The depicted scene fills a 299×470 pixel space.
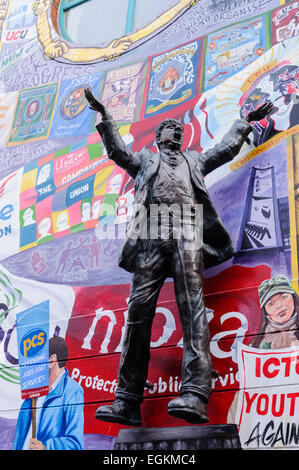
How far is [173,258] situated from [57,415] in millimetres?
2121

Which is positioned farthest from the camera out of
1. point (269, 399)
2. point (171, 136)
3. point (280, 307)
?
point (171, 136)

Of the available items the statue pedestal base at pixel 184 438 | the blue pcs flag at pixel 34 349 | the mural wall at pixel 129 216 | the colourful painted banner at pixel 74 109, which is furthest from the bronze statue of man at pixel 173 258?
the colourful painted banner at pixel 74 109

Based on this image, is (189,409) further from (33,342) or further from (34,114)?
(34,114)

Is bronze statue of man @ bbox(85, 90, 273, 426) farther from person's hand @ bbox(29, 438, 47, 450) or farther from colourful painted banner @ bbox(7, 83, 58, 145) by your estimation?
colourful painted banner @ bbox(7, 83, 58, 145)

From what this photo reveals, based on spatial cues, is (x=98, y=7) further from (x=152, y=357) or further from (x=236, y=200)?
(x=152, y=357)

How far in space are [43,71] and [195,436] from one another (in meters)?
5.88

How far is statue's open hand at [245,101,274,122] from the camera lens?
18.1ft

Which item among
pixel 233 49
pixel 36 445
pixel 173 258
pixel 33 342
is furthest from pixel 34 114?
pixel 36 445

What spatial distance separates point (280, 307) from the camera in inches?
195

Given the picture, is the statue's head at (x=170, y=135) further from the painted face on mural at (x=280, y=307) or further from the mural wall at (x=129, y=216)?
the painted face on mural at (x=280, y=307)

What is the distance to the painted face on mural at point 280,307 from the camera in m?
4.88

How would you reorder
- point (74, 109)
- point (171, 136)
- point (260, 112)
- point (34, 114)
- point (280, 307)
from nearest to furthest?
point (280, 307), point (171, 136), point (260, 112), point (74, 109), point (34, 114)

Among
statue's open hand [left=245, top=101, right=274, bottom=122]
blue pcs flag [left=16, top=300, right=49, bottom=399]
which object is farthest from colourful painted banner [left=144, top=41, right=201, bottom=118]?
blue pcs flag [left=16, top=300, right=49, bottom=399]

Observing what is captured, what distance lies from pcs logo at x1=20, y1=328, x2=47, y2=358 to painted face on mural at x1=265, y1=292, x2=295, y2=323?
2532mm
